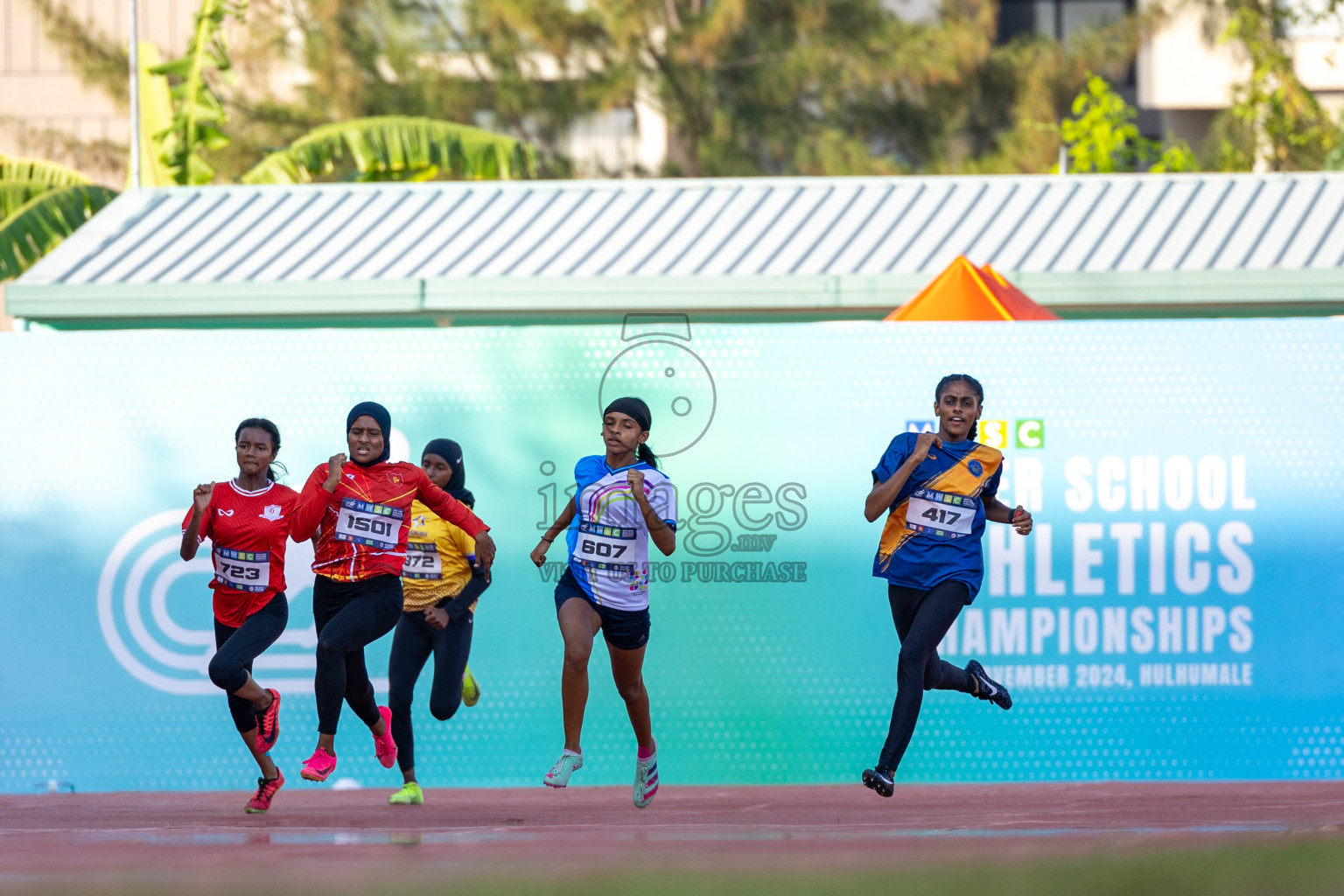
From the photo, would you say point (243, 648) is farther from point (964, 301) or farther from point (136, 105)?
point (136, 105)

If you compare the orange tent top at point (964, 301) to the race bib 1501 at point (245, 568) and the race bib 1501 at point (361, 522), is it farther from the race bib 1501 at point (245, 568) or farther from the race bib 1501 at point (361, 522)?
the race bib 1501 at point (245, 568)

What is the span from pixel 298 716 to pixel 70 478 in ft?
5.66

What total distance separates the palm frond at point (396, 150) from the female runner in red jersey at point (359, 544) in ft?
36.1

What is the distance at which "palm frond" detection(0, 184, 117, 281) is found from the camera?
1650cm

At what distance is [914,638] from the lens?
7199mm

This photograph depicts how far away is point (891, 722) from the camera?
7.30 m

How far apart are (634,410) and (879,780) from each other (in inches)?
81.3

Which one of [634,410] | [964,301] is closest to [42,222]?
[964,301]

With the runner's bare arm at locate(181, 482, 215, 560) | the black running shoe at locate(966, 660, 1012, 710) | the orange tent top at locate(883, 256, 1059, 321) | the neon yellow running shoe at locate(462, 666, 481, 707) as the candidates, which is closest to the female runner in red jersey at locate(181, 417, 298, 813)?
the runner's bare arm at locate(181, 482, 215, 560)

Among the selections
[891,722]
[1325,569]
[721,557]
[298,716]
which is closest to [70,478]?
[298,716]

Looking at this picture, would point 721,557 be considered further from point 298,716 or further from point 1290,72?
point 1290,72

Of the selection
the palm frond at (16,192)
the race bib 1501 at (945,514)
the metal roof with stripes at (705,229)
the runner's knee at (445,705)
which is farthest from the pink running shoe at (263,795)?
the palm frond at (16,192)

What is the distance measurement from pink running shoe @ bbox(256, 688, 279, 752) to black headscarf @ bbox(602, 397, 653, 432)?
2.21m

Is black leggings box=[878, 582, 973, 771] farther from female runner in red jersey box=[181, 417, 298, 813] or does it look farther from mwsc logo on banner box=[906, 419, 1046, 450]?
female runner in red jersey box=[181, 417, 298, 813]
